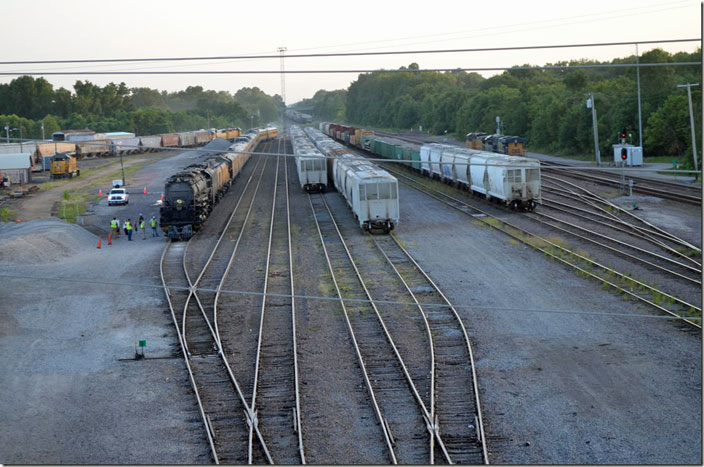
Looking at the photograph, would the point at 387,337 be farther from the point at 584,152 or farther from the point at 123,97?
the point at 123,97

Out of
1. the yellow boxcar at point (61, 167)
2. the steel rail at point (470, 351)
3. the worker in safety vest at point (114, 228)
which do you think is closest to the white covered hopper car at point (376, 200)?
the steel rail at point (470, 351)

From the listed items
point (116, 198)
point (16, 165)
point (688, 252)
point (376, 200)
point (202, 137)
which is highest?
point (202, 137)

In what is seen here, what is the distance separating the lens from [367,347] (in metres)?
18.2

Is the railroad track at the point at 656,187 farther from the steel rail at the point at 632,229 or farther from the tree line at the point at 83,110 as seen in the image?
the tree line at the point at 83,110

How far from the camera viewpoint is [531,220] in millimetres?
35656

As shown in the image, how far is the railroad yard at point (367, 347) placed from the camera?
43.0 ft

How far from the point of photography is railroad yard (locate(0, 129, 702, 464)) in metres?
13.1

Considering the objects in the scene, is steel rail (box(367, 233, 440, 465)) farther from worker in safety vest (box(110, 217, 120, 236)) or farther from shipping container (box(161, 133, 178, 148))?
shipping container (box(161, 133, 178, 148))

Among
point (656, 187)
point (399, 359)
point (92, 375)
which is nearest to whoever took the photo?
point (399, 359)

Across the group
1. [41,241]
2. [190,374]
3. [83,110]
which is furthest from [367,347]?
[83,110]

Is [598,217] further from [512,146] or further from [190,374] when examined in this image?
[512,146]

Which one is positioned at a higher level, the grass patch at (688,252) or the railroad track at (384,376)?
the grass patch at (688,252)

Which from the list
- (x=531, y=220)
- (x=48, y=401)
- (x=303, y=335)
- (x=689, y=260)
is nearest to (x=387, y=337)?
(x=303, y=335)

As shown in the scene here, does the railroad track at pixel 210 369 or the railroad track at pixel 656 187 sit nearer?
the railroad track at pixel 210 369
